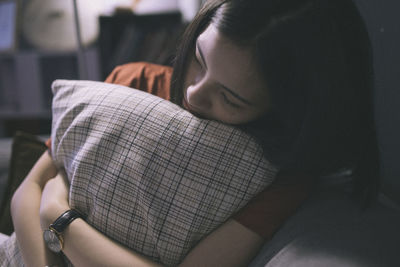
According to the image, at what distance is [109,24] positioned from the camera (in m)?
1.82

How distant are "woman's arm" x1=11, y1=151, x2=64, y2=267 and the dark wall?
70 cm

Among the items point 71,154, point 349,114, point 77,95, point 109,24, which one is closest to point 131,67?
point 77,95

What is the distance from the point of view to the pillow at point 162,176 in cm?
51

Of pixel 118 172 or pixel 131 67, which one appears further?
pixel 131 67

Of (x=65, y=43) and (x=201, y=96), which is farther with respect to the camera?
(x=65, y=43)

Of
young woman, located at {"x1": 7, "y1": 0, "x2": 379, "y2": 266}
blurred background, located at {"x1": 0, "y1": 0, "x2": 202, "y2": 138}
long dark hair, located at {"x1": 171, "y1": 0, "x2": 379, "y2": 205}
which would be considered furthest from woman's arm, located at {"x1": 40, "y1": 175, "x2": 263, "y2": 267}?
blurred background, located at {"x1": 0, "y1": 0, "x2": 202, "y2": 138}

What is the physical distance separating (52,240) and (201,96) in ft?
1.29

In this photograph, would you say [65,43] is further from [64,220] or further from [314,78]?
[314,78]

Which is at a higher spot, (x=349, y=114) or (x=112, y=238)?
(x=349, y=114)

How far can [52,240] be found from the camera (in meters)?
0.57

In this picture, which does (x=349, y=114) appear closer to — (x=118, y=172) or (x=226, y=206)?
(x=226, y=206)

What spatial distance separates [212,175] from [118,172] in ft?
0.55

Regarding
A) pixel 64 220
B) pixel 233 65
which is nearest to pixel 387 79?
pixel 233 65

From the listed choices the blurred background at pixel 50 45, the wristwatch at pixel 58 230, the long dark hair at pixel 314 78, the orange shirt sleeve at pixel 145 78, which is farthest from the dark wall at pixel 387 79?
the blurred background at pixel 50 45
